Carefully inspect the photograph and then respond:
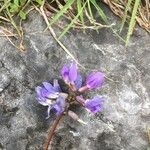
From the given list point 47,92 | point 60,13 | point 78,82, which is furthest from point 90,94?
point 60,13

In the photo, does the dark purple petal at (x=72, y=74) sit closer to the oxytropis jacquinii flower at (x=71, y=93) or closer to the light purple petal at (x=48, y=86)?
the oxytropis jacquinii flower at (x=71, y=93)

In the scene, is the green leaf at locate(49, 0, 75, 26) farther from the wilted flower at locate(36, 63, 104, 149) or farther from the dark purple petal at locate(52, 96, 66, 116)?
the dark purple petal at locate(52, 96, 66, 116)

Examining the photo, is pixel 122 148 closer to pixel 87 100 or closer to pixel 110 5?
pixel 87 100

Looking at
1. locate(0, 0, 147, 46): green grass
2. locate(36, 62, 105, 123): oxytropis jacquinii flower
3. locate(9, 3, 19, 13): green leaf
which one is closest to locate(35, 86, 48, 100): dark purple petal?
locate(36, 62, 105, 123): oxytropis jacquinii flower

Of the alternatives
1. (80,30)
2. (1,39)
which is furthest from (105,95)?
(1,39)

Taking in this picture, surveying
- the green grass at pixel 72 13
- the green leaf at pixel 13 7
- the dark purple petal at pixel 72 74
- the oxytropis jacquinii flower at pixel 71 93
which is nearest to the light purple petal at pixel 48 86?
the oxytropis jacquinii flower at pixel 71 93

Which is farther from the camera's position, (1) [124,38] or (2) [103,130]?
(1) [124,38]
